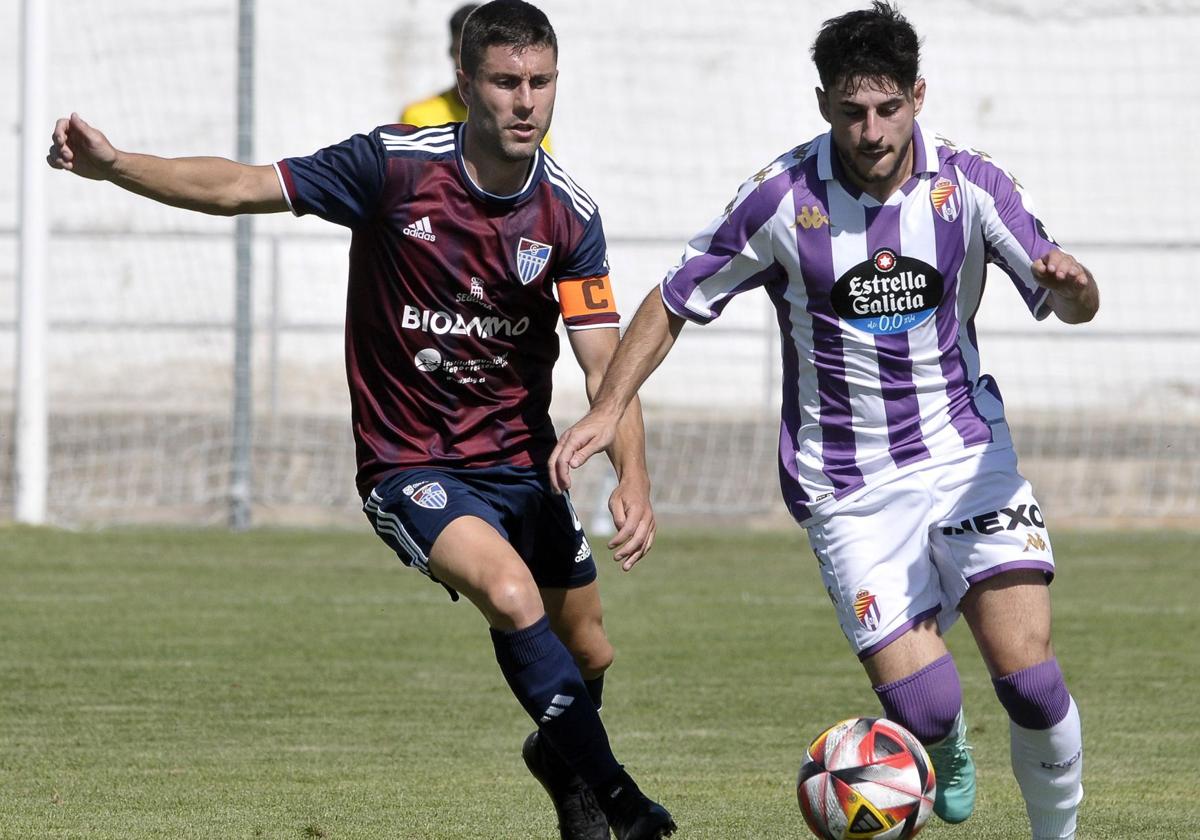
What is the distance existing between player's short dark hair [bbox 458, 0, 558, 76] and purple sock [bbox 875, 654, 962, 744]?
1969 millimetres

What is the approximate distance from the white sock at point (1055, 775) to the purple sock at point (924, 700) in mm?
190

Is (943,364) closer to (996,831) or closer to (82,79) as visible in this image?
(996,831)

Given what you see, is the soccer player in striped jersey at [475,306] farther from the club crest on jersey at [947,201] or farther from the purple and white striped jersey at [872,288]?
the club crest on jersey at [947,201]

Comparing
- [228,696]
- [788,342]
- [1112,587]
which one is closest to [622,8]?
[1112,587]

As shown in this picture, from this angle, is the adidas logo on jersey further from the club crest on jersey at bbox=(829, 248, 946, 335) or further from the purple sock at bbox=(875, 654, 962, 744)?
the purple sock at bbox=(875, 654, 962, 744)

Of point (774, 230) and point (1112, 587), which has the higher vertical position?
point (774, 230)

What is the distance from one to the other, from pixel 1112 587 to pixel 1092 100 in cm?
729

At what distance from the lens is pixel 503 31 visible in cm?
529

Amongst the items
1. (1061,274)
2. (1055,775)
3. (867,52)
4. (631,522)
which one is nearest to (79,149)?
(631,522)

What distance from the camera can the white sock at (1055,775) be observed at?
16.0ft

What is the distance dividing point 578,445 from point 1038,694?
132cm

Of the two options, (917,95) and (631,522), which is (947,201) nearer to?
(917,95)

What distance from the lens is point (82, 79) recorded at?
1578 centimetres

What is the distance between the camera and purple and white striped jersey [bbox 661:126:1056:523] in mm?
A: 5020
